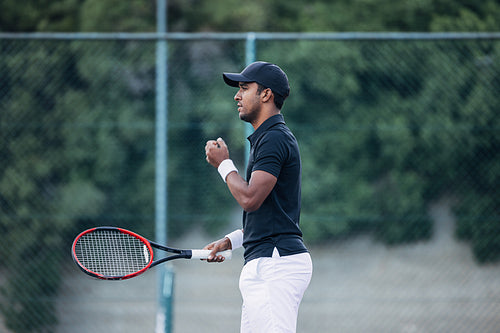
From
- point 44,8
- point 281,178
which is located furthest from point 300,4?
point 281,178

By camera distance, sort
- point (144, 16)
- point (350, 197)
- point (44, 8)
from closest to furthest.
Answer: point (350, 197)
point (44, 8)
point (144, 16)

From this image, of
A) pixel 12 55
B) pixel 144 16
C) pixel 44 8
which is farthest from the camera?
pixel 144 16

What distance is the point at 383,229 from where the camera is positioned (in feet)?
16.7

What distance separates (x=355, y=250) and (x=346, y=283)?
1.06ft

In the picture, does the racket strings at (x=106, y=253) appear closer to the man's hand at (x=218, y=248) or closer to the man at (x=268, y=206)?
the man's hand at (x=218, y=248)

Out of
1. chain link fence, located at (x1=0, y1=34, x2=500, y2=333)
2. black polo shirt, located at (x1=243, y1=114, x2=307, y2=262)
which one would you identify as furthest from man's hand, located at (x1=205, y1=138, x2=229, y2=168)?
chain link fence, located at (x1=0, y1=34, x2=500, y2=333)

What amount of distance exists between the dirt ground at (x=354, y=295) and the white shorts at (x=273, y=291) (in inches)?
93.0

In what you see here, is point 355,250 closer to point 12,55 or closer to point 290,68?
point 290,68

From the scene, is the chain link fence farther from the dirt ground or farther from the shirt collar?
the shirt collar

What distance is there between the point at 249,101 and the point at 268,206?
53 cm

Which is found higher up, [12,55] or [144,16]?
[144,16]

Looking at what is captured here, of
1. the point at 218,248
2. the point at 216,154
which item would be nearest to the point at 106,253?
the point at 218,248

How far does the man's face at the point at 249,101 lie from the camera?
2660mm

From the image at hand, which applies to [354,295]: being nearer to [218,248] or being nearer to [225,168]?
[218,248]
